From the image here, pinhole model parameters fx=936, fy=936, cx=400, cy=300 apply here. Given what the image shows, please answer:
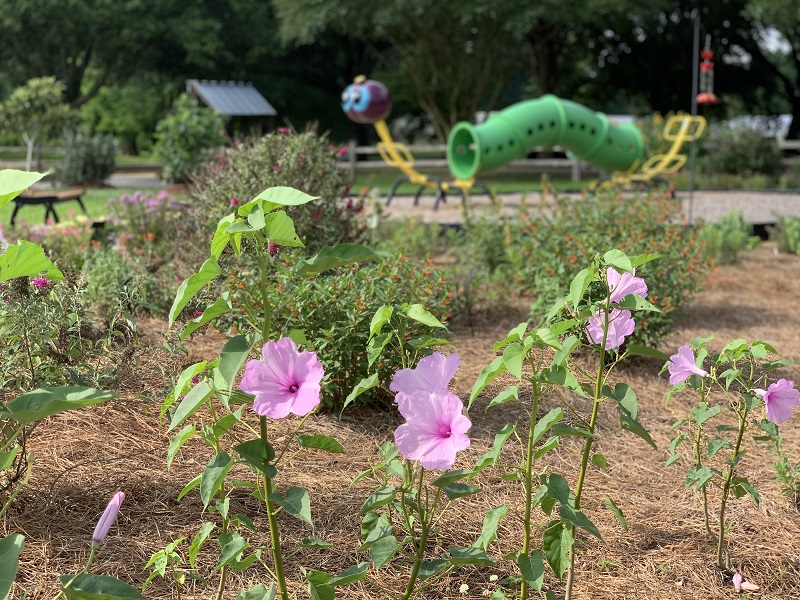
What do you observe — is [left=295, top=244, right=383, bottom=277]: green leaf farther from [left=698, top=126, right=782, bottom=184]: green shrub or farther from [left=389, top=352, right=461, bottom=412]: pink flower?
[left=698, top=126, right=782, bottom=184]: green shrub

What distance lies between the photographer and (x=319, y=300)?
12.3ft

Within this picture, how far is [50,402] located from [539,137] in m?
13.4

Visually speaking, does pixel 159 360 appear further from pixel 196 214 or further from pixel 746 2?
pixel 746 2

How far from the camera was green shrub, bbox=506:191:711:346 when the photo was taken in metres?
4.68

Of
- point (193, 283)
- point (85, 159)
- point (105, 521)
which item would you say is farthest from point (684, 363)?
point (85, 159)

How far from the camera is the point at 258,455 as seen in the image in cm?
168

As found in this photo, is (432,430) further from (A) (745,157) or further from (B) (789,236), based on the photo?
(A) (745,157)

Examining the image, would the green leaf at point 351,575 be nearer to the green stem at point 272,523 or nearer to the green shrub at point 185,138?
the green stem at point 272,523

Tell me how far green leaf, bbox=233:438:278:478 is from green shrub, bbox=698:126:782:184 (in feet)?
62.7

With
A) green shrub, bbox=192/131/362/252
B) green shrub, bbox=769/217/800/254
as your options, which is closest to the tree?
green shrub, bbox=192/131/362/252

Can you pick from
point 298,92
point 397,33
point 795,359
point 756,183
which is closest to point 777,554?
point 795,359

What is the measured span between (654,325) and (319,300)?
5.84 feet

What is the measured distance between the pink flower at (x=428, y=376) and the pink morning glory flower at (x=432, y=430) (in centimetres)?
4

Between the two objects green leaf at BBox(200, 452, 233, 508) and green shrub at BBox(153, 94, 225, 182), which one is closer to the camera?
green leaf at BBox(200, 452, 233, 508)
